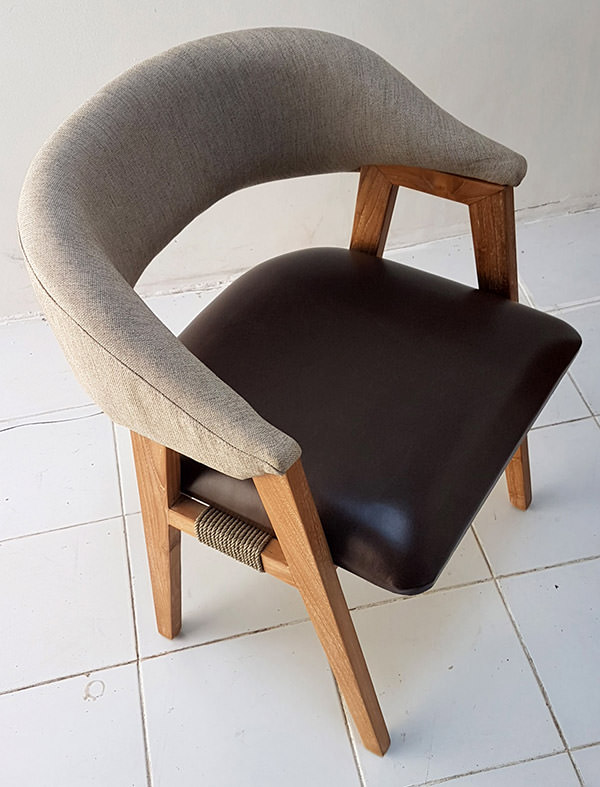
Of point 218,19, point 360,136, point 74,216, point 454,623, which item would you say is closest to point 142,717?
point 454,623

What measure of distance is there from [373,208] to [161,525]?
50cm

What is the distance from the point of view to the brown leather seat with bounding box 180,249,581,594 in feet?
2.84

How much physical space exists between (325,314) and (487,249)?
22 cm

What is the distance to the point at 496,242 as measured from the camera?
41.4 inches

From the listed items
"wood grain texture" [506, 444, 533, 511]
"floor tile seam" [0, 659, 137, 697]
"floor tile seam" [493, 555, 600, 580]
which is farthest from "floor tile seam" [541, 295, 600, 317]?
"floor tile seam" [0, 659, 137, 697]

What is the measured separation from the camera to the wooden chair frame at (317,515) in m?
0.83

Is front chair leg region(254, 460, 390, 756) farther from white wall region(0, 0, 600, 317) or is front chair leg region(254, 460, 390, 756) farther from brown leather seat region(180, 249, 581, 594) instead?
white wall region(0, 0, 600, 317)

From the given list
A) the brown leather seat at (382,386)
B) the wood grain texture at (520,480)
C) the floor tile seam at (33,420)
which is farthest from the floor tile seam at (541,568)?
the floor tile seam at (33,420)

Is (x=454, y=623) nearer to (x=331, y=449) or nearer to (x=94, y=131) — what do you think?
(x=331, y=449)

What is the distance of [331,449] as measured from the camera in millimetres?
915

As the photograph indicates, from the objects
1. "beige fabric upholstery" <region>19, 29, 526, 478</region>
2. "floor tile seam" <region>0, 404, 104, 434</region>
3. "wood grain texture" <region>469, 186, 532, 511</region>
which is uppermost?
"beige fabric upholstery" <region>19, 29, 526, 478</region>

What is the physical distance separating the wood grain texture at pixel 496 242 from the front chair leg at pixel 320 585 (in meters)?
0.45

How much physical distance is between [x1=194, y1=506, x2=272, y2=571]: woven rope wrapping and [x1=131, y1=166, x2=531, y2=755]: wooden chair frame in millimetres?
14

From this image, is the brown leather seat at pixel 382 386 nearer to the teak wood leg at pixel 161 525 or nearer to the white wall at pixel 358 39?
the teak wood leg at pixel 161 525
